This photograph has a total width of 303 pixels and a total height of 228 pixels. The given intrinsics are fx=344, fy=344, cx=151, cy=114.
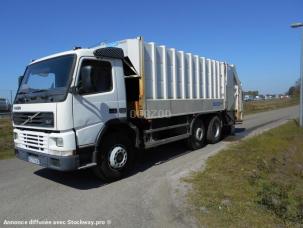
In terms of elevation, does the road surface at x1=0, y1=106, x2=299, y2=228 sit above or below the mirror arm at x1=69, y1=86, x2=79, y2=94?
below

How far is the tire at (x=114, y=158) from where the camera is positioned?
7.32 meters

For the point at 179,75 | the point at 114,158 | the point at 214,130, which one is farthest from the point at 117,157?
the point at 214,130

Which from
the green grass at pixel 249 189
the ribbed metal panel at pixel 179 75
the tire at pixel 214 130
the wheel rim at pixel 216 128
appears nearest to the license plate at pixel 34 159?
the ribbed metal panel at pixel 179 75

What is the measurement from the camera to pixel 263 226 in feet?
16.1

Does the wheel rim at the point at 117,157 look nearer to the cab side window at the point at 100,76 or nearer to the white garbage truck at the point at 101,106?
the white garbage truck at the point at 101,106

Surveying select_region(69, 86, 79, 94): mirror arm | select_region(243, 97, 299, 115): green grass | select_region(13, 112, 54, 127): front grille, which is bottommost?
select_region(243, 97, 299, 115): green grass

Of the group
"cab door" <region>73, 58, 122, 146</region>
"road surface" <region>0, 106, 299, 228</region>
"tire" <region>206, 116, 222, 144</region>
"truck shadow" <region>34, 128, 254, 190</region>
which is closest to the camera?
"road surface" <region>0, 106, 299, 228</region>

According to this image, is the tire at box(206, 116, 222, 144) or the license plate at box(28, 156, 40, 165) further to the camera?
the tire at box(206, 116, 222, 144)

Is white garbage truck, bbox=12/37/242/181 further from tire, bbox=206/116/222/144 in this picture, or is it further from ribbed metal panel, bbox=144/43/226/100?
tire, bbox=206/116/222/144

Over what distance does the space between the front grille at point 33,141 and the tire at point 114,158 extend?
114 centimetres

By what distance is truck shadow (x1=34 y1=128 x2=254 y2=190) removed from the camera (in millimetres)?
7453

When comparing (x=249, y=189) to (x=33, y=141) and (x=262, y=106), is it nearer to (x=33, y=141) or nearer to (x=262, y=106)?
(x=33, y=141)

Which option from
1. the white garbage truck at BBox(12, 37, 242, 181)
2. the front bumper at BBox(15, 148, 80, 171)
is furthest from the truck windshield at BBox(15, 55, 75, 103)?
the front bumper at BBox(15, 148, 80, 171)

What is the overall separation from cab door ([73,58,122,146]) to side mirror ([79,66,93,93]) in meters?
0.04
